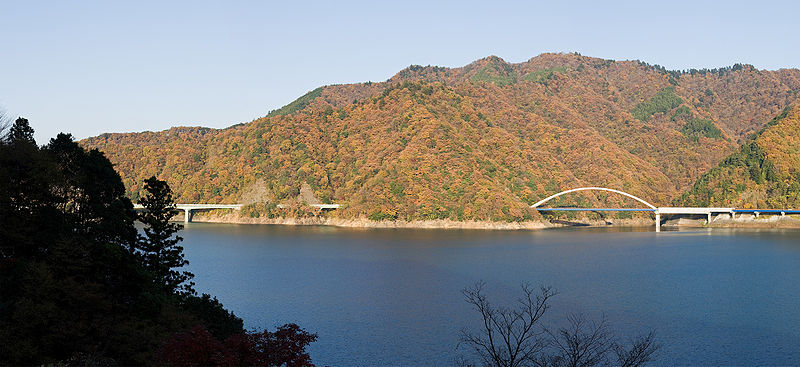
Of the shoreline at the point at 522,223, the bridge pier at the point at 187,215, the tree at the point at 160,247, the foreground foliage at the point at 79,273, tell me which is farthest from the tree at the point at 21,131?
the bridge pier at the point at 187,215

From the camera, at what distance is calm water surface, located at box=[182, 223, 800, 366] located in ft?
102

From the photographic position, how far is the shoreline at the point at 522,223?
111625 mm

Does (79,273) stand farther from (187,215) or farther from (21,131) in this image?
(187,215)

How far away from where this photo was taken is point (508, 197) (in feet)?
378

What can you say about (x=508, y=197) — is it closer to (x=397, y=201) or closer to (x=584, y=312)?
(x=397, y=201)

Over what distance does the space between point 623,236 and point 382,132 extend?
198 ft

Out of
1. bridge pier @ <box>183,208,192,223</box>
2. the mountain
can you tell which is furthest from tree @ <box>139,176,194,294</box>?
the mountain

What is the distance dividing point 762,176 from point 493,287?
9637 cm

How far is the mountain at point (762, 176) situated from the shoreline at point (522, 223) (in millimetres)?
4988

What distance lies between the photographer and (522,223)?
114 metres

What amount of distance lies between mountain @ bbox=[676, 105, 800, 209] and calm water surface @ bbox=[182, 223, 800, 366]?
35678 millimetres

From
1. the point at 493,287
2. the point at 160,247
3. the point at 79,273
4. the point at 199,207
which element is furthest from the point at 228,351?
the point at 199,207

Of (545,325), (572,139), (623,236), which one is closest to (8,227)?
(545,325)

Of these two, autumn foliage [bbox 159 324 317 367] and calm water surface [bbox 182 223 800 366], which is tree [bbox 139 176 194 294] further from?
autumn foliage [bbox 159 324 317 367]
